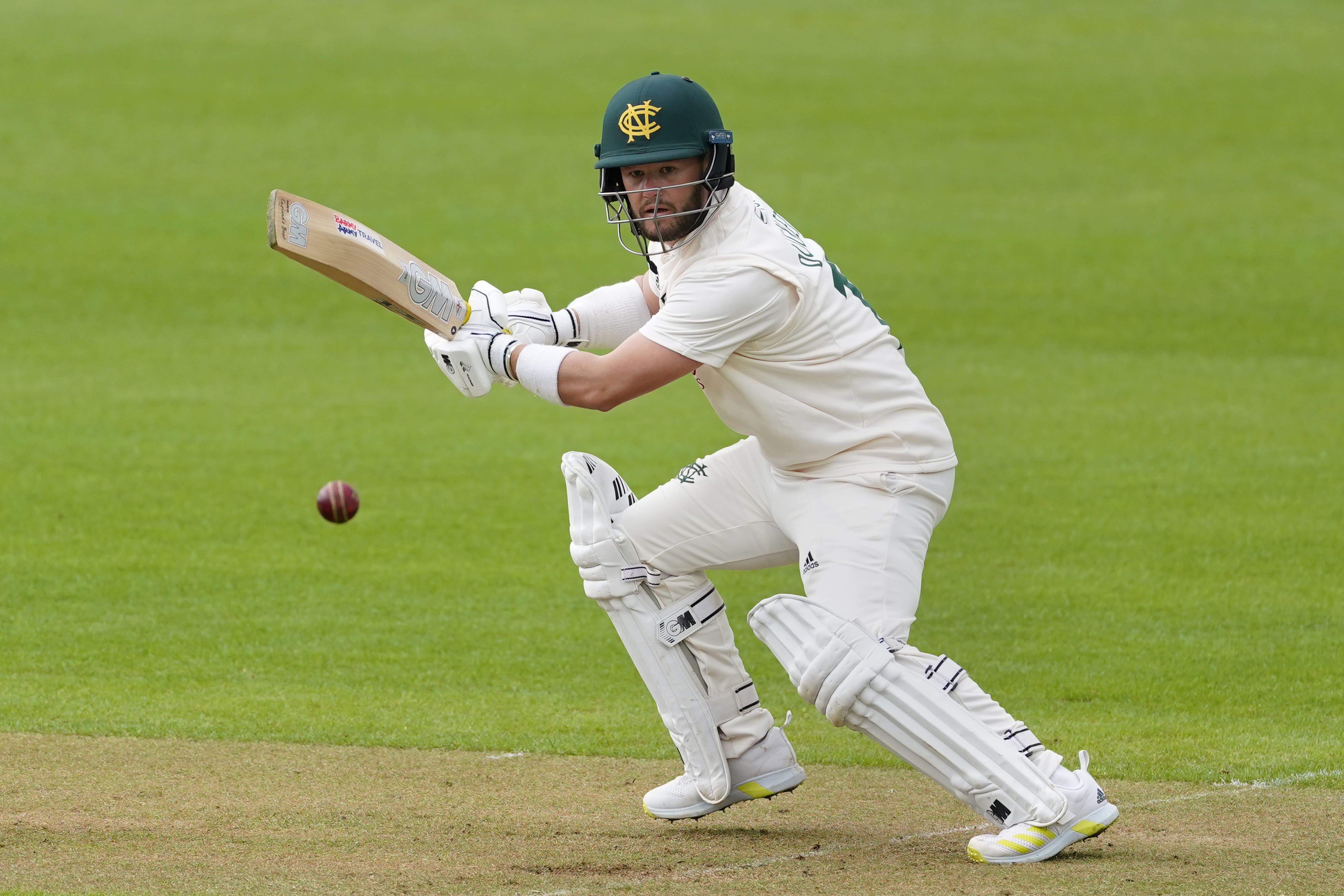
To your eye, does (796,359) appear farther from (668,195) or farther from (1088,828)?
(1088,828)

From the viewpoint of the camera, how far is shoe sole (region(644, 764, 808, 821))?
4828 millimetres

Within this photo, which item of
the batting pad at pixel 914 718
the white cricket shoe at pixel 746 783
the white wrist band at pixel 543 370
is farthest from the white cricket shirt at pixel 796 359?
the white cricket shoe at pixel 746 783

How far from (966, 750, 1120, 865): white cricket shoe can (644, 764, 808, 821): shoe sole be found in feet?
2.34

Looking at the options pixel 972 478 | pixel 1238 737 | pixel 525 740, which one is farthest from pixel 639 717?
pixel 972 478

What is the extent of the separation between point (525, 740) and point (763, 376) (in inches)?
77.0

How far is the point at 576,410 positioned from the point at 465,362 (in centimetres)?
934

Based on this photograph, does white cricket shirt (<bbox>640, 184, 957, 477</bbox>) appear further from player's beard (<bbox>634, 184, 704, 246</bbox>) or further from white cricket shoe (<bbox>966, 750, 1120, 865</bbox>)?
white cricket shoe (<bbox>966, 750, 1120, 865</bbox>)

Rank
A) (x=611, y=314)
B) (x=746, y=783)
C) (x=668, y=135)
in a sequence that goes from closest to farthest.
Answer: (x=668, y=135) < (x=746, y=783) < (x=611, y=314)

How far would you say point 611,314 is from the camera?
505cm

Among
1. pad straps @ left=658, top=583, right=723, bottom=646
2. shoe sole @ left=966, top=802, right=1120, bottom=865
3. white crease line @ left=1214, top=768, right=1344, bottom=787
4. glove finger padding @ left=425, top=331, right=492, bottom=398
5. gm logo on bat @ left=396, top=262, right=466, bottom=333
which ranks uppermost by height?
Result: gm logo on bat @ left=396, top=262, right=466, bottom=333

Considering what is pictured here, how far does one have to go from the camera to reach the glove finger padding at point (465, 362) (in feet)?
14.9

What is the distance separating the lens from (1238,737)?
591cm

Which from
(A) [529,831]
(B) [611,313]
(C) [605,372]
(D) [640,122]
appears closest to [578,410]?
(B) [611,313]

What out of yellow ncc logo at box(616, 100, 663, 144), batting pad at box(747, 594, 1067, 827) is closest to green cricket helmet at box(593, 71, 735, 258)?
yellow ncc logo at box(616, 100, 663, 144)
